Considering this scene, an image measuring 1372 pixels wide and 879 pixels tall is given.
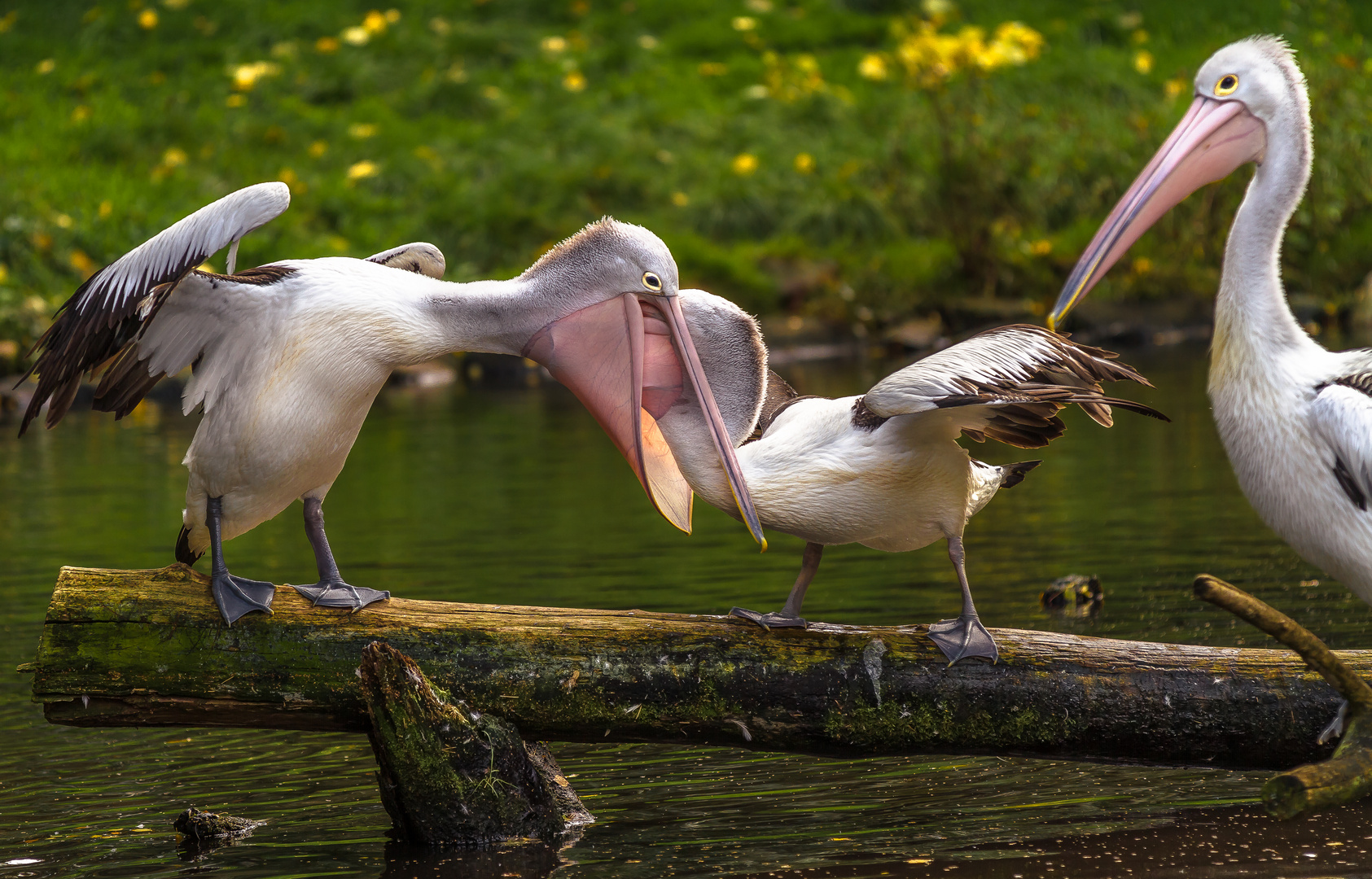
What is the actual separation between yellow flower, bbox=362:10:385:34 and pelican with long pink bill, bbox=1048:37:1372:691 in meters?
19.7

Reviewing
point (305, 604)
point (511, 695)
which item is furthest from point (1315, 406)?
point (305, 604)

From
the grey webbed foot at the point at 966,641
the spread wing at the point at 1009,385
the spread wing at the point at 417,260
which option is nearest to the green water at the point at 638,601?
the grey webbed foot at the point at 966,641

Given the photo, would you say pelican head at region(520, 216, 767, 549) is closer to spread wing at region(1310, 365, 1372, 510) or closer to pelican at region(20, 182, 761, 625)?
pelican at region(20, 182, 761, 625)

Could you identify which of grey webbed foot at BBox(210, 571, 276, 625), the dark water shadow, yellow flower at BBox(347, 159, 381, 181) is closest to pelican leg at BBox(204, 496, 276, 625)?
grey webbed foot at BBox(210, 571, 276, 625)

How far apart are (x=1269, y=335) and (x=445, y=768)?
262 cm

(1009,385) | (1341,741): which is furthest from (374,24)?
(1341,741)

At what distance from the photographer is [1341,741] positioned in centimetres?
347

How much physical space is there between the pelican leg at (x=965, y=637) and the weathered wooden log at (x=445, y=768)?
3.76 ft

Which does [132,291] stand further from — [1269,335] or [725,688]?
[1269,335]

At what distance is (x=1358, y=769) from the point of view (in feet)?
10.9

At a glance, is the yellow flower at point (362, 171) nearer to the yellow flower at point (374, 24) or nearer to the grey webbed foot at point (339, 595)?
the yellow flower at point (374, 24)

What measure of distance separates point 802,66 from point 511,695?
1824 cm

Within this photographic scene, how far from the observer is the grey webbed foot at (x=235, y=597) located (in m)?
4.05

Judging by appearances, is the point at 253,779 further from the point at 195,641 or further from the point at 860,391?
the point at 860,391
